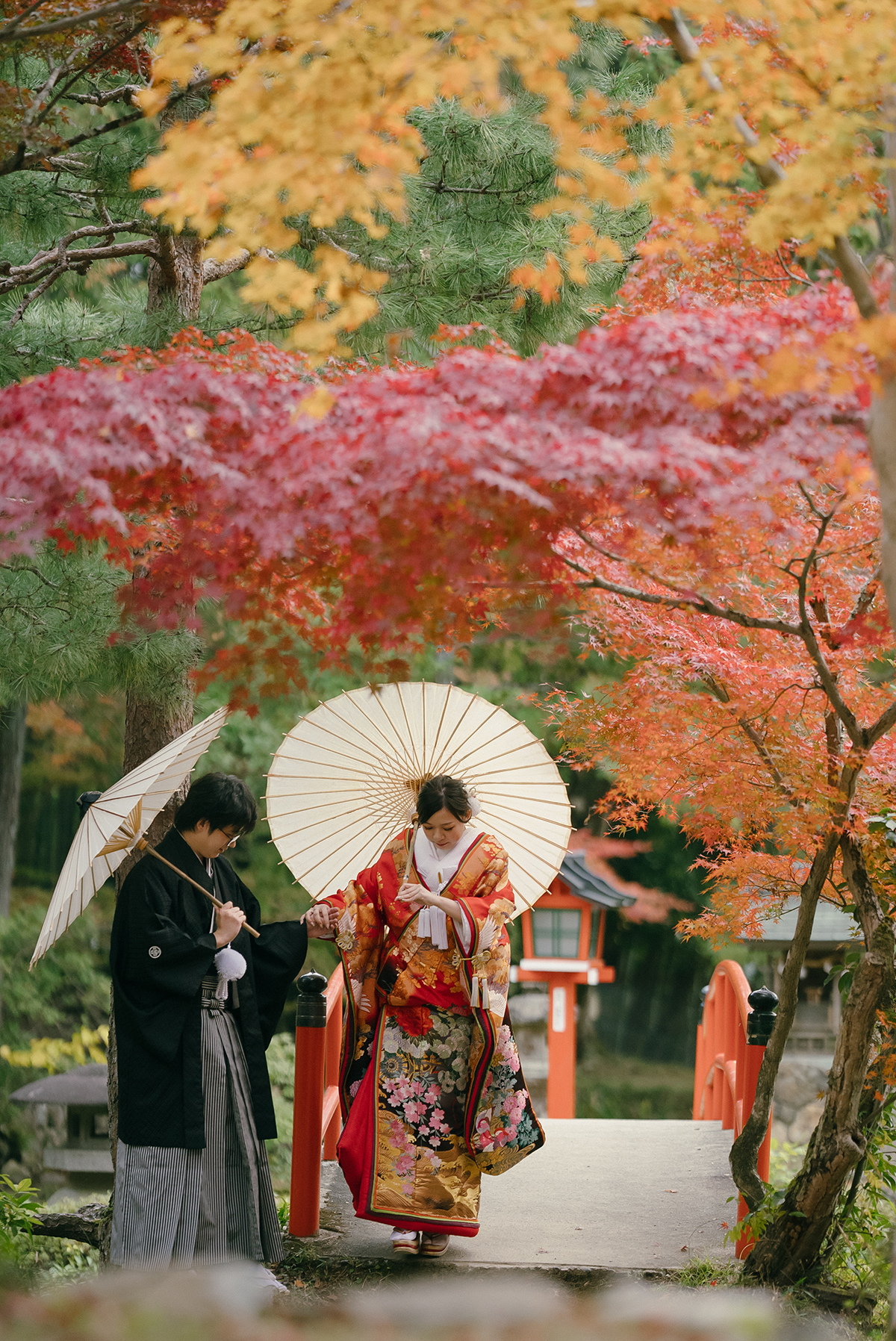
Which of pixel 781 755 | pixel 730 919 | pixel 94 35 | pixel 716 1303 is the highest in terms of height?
pixel 94 35

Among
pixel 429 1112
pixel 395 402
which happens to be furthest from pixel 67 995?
pixel 395 402

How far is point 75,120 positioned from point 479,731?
24.6 ft

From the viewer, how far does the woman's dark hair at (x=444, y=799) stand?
13.6 feet

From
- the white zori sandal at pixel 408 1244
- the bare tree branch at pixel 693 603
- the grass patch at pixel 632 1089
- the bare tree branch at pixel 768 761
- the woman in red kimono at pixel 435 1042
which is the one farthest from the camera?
the grass patch at pixel 632 1089

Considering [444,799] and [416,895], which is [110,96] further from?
[416,895]

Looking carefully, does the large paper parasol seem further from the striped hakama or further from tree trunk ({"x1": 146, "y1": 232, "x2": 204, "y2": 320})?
tree trunk ({"x1": 146, "y1": 232, "x2": 204, "y2": 320})

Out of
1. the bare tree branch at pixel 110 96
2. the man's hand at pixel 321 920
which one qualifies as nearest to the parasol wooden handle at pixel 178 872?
the man's hand at pixel 321 920

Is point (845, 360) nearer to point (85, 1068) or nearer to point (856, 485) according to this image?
point (856, 485)

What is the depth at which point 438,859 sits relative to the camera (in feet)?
14.2

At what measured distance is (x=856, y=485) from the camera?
2.73 meters

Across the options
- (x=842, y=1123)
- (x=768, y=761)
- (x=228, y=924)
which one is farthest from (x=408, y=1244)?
(x=768, y=761)

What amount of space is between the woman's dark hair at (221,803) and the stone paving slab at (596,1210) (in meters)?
1.80

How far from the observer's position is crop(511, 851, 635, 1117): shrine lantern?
9203mm

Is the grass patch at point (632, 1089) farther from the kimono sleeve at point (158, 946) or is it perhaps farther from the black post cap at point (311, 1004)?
the kimono sleeve at point (158, 946)
